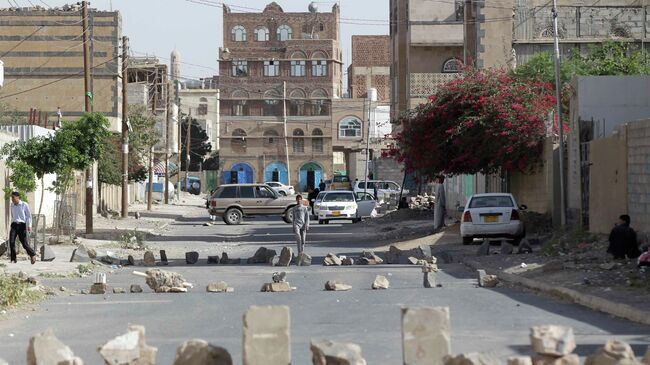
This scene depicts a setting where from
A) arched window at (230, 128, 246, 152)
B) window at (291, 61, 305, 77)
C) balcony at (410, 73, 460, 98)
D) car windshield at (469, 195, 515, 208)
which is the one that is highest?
window at (291, 61, 305, 77)

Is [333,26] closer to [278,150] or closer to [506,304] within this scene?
[278,150]

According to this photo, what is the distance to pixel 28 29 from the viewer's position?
6831cm

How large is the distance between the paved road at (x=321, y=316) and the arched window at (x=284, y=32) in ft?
342

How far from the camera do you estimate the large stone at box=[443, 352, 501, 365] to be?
8781 mm

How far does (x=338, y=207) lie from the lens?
57.5m

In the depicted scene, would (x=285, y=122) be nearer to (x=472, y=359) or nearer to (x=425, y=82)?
(x=425, y=82)

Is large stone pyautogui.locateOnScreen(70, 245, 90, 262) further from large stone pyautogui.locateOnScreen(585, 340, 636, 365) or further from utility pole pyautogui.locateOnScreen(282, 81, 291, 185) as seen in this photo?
utility pole pyautogui.locateOnScreen(282, 81, 291, 185)

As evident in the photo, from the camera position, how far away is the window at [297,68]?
125500 mm

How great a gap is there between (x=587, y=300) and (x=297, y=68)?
108181mm

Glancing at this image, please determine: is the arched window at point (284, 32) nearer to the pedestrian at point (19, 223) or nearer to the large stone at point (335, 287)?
the pedestrian at point (19, 223)

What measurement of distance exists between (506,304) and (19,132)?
31551 millimetres

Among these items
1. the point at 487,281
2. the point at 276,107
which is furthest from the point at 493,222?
the point at 276,107

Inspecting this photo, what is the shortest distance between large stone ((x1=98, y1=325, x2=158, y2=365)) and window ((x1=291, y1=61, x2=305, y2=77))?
116 meters

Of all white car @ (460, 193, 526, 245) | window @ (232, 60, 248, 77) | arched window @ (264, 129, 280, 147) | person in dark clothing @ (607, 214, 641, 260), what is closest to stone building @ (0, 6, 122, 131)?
white car @ (460, 193, 526, 245)
